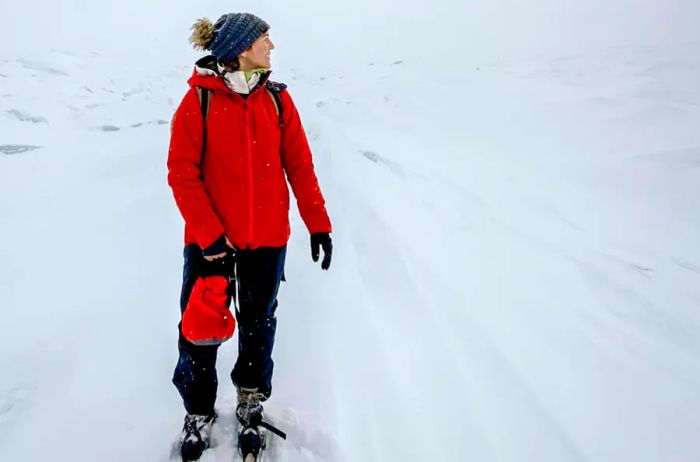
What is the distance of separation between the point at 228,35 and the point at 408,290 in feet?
7.39

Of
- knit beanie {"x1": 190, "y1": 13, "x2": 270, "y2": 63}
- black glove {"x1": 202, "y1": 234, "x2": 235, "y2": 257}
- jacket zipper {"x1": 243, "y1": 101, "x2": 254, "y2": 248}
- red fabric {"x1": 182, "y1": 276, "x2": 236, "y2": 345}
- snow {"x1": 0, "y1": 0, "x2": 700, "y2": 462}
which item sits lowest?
snow {"x1": 0, "y1": 0, "x2": 700, "y2": 462}

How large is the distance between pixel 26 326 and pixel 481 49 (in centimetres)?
1534

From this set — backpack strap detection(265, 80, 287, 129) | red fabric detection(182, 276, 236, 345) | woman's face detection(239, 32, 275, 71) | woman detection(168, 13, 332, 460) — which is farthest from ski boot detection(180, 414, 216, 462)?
woman's face detection(239, 32, 275, 71)

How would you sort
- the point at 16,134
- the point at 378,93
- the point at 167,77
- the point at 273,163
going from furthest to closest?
the point at 167,77 < the point at 378,93 < the point at 16,134 < the point at 273,163

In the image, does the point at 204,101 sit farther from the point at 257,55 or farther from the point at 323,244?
the point at 323,244

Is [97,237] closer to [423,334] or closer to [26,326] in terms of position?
[26,326]

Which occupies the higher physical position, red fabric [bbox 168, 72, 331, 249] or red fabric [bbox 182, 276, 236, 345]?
red fabric [bbox 168, 72, 331, 249]

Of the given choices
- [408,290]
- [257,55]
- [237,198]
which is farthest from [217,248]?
[408,290]

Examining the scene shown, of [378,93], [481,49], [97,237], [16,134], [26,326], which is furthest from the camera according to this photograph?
[481,49]

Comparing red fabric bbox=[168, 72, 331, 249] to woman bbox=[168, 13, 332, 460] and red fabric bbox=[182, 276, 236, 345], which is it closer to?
woman bbox=[168, 13, 332, 460]

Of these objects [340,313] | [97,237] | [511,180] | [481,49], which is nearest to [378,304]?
[340,313]

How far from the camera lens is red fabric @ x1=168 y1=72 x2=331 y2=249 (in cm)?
177

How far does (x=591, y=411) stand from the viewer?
238cm

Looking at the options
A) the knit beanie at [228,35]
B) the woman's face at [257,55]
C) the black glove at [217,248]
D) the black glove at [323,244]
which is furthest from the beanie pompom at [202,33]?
the black glove at [323,244]
